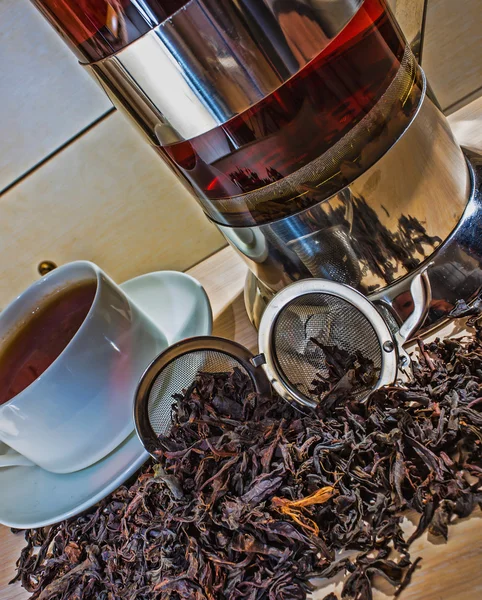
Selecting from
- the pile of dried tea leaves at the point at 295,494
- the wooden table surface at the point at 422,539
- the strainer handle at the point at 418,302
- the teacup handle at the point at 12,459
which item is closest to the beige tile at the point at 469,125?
the wooden table surface at the point at 422,539

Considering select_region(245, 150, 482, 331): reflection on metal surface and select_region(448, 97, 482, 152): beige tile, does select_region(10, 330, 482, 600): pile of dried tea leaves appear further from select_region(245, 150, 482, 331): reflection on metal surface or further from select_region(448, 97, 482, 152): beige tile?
select_region(448, 97, 482, 152): beige tile

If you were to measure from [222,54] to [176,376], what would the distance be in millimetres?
367

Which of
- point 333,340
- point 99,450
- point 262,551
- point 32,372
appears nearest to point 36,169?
point 32,372

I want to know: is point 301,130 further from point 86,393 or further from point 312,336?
point 86,393

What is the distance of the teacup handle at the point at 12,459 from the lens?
27.5 inches

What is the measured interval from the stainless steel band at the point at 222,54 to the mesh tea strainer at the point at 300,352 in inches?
8.0

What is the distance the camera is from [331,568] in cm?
47

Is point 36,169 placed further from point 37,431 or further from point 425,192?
point 425,192

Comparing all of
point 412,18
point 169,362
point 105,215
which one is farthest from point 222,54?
point 105,215

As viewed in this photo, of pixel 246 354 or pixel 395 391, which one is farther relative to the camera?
pixel 246 354

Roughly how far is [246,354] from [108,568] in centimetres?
27

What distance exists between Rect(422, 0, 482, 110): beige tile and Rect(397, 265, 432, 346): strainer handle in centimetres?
48

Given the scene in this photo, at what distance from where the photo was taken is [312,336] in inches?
24.1

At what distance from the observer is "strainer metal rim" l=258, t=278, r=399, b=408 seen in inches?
20.8
